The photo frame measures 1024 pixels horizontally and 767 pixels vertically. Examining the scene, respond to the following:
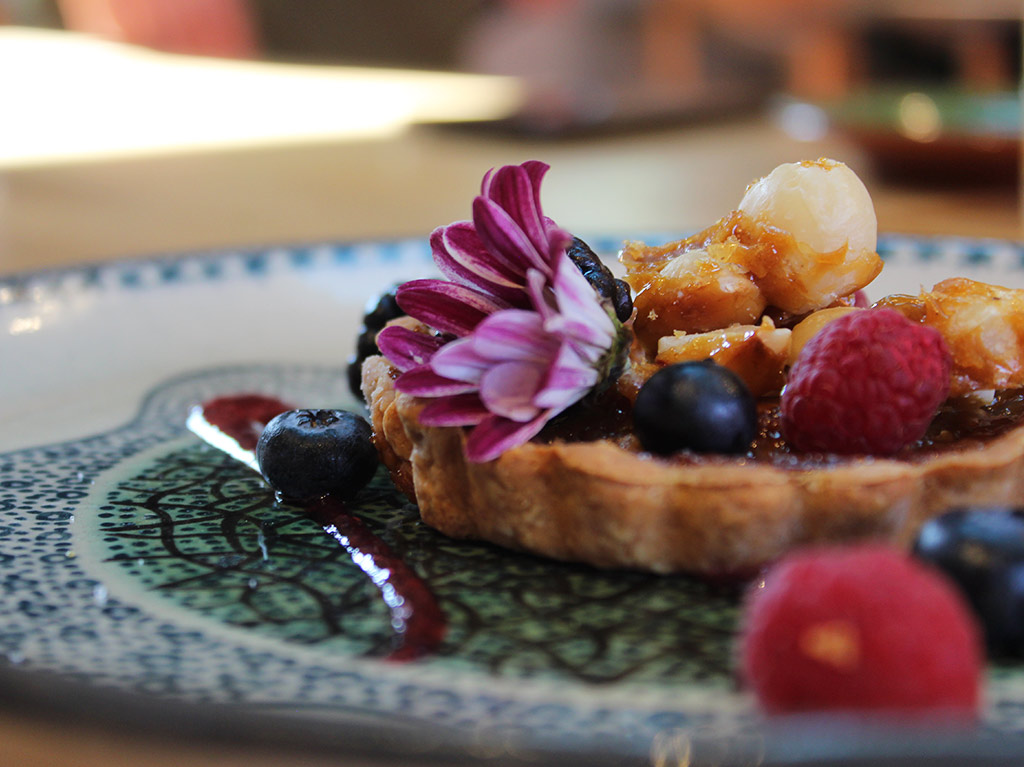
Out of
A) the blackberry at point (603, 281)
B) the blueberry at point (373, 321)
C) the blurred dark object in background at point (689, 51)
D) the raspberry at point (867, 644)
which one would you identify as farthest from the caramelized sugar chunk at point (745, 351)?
the blurred dark object in background at point (689, 51)

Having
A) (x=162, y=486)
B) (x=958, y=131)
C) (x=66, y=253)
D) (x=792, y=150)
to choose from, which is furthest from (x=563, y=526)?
(x=792, y=150)

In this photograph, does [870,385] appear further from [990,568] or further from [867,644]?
[867,644]

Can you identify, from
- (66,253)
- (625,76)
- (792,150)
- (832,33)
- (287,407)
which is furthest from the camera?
(625,76)

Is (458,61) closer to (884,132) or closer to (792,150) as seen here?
(792,150)

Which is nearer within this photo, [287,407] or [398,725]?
[398,725]

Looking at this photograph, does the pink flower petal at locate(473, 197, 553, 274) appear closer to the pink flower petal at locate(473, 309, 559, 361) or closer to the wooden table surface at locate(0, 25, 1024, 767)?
the pink flower petal at locate(473, 309, 559, 361)

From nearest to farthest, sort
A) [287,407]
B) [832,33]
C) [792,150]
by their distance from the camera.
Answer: [287,407] < [792,150] < [832,33]
